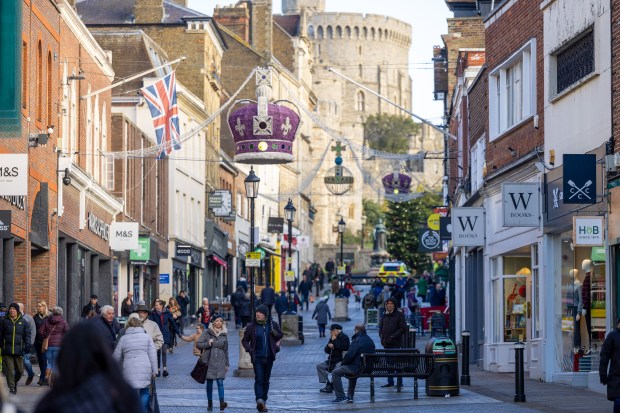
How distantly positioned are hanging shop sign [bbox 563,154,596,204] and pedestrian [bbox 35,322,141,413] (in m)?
17.0

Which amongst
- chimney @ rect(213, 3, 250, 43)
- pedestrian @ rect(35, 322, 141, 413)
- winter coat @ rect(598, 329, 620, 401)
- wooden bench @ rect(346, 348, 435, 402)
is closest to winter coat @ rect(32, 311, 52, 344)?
wooden bench @ rect(346, 348, 435, 402)

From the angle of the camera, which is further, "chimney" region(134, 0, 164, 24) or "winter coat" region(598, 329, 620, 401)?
"chimney" region(134, 0, 164, 24)

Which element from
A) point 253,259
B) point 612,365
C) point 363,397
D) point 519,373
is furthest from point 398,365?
point 253,259

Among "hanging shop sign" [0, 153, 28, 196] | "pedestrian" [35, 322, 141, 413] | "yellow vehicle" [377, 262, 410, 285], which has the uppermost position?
"hanging shop sign" [0, 153, 28, 196]

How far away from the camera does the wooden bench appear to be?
2325cm

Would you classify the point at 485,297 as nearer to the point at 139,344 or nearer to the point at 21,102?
the point at 21,102

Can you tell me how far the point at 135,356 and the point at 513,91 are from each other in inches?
617

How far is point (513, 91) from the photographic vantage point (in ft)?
99.7

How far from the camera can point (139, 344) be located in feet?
54.8

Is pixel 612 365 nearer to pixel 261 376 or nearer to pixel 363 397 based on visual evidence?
pixel 261 376

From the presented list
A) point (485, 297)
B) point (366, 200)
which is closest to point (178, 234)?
point (485, 297)

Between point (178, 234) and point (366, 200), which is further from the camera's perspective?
point (366, 200)

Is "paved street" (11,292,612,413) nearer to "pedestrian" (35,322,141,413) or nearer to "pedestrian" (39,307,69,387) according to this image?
"pedestrian" (39,307,69,387)

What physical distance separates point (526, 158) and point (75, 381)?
22553 mm
